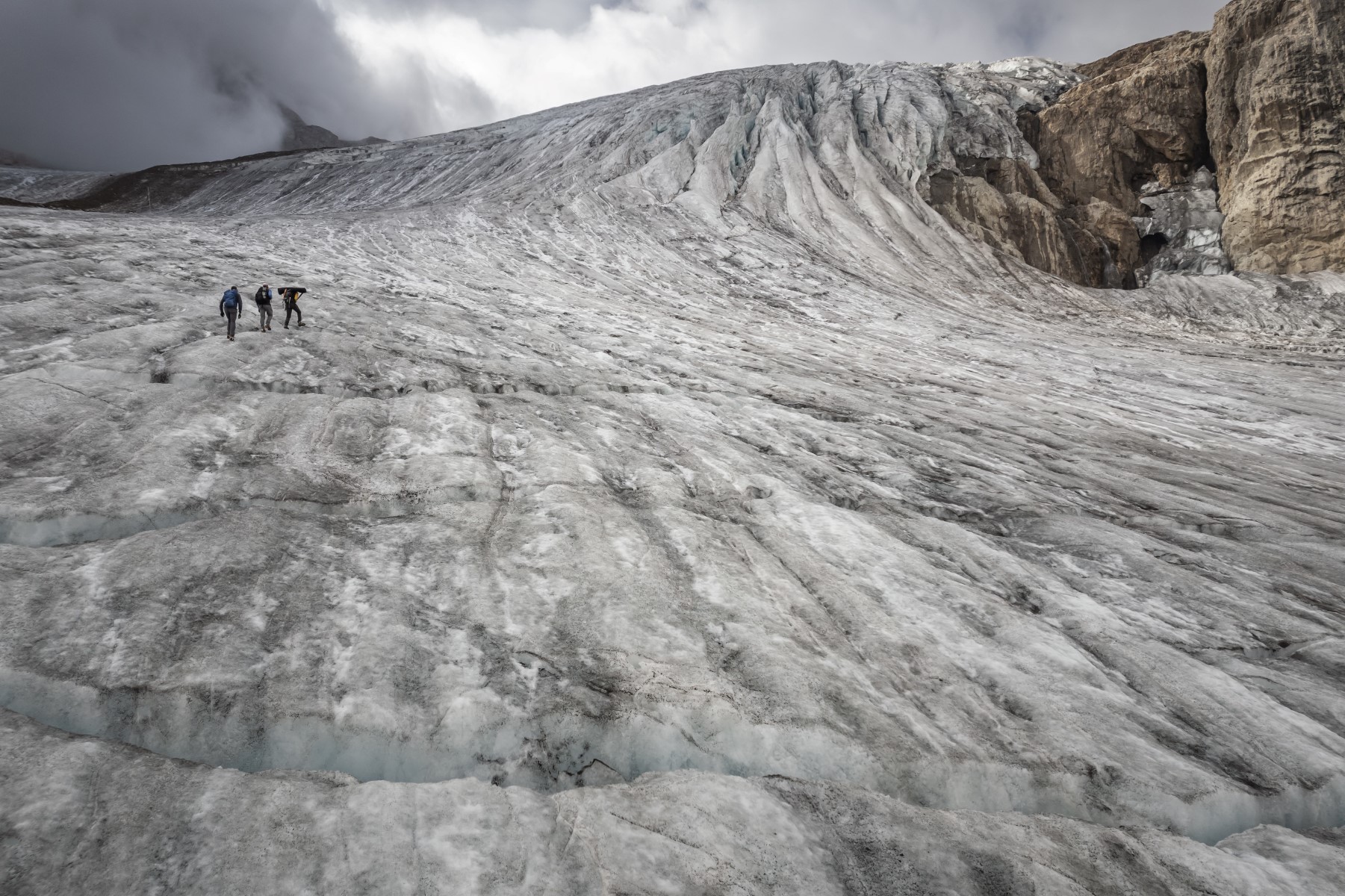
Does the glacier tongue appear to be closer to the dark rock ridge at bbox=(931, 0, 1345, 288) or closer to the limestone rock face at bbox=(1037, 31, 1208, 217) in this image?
the dark rock ridge at bbox=(931, 0, 1345, 288)

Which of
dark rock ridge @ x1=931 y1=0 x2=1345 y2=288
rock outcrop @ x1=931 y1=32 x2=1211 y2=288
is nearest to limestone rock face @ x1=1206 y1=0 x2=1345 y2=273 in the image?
dark rock ridge @ x1=931 y1=0 x2=1345 y2=288

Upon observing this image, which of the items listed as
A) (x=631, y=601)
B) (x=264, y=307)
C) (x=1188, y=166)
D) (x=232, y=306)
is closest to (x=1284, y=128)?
(x=1188, y=166)

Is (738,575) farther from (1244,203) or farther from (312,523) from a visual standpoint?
(1244,203)

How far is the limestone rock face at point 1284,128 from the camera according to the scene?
34438 millimetres

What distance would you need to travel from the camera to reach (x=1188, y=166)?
41938mm

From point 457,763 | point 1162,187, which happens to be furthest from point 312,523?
point 1162,187

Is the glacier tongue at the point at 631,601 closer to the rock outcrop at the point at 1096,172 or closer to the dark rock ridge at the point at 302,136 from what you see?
the rock outcrop at the point at 1096,172

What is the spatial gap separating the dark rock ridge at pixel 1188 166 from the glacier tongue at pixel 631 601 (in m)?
23.7

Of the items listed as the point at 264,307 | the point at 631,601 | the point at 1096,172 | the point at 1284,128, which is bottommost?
the point at 631,601

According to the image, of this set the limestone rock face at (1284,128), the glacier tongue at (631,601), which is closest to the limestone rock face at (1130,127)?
the limestone rock face at (1284,128)

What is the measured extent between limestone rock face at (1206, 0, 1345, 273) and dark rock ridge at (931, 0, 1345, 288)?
6 cm

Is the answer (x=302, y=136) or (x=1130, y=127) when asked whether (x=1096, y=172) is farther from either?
(x=302, y=136)


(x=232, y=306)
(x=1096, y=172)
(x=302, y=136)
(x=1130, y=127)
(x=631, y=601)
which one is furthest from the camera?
(x=302, y=136)

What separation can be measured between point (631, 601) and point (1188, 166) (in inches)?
2018
